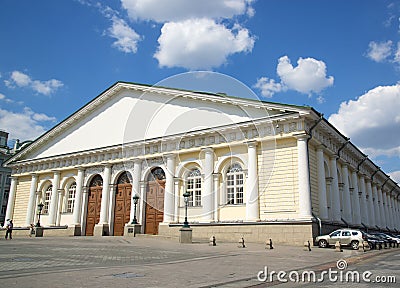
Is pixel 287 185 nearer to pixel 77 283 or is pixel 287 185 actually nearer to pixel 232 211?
pixel 232 211

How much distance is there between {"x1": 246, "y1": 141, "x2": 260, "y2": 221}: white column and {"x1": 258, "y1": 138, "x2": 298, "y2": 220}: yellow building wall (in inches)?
14.1

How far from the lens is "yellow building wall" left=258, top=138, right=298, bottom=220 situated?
25.3m

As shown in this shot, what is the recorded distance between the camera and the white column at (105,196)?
112 feet

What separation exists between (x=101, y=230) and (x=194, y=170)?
33.5 ft

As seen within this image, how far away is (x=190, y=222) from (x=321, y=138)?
39.1ft

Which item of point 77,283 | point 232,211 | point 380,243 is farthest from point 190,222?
point 77,283

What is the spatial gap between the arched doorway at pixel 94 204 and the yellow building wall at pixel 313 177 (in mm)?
19761

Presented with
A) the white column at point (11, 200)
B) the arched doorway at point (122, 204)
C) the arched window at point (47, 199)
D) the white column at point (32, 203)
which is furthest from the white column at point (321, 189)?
the white column at point (11, 200)

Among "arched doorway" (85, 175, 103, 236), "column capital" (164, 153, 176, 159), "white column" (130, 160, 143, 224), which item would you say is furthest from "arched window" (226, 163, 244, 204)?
"arched doorway" (85, 175, 103, 236)

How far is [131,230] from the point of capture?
100 ft

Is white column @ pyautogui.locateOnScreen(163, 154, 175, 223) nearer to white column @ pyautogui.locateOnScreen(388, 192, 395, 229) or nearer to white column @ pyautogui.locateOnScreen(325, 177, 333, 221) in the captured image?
white column @ pyautogui.locateOnScreen(325, 177, 333, 221)

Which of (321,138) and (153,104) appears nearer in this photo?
(321,138)

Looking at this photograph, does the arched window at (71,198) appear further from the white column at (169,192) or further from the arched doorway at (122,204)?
the white column at (169,192)

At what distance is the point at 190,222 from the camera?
2930 cm
